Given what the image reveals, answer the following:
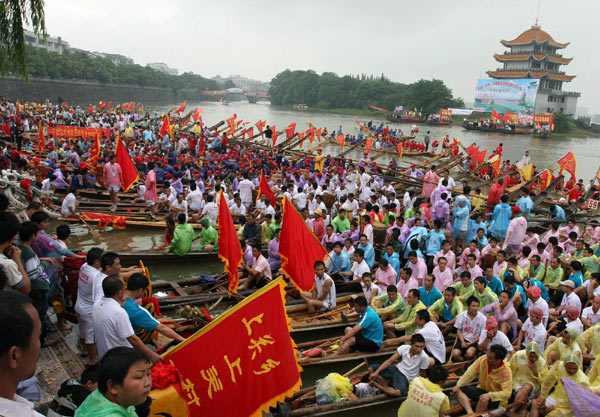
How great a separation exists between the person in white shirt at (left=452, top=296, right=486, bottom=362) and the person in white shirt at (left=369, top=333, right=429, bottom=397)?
1015 millimetres

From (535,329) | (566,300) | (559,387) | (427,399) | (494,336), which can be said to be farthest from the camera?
(566,300)

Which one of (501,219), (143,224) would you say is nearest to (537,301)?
(501,219)

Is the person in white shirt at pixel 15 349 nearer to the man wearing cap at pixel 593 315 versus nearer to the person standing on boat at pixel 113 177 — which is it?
the man wearing cap at pixel 593 315

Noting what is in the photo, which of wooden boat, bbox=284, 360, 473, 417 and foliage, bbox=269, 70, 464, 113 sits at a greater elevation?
foliage, bbox=269, 70, 464, 113

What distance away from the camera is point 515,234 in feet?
29.9

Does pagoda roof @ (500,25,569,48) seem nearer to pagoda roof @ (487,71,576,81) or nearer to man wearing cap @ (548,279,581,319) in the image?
pagoda roof @ (487,71,576,81)

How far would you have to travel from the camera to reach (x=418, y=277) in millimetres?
7094

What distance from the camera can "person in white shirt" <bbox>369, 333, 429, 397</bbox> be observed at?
494 cm

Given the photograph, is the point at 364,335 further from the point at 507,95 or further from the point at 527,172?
the point at 507,95

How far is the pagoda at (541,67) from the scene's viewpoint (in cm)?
6066

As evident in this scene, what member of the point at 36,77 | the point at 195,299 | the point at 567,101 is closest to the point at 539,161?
the point at 195,299

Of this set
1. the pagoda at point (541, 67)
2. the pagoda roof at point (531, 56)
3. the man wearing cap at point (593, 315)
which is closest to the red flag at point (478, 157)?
the man wearing cap at point (593, 315)

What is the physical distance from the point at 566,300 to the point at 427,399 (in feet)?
11.8

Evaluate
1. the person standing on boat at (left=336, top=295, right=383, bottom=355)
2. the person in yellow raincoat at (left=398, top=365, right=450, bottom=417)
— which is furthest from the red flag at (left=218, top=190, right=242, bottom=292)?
the person in yellow raincoat at (left=398, top=365, right=450, bottom=417)
